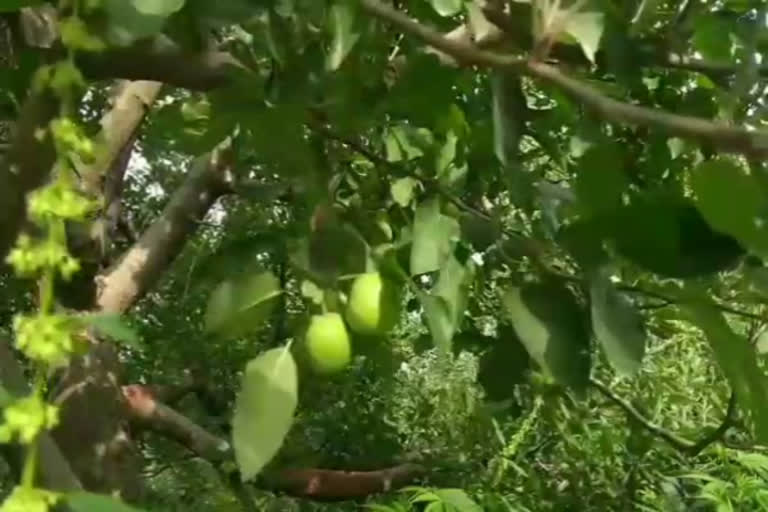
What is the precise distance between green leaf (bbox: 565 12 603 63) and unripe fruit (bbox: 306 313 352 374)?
Result: 0.15m

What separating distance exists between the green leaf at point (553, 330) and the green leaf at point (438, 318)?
0.12ft

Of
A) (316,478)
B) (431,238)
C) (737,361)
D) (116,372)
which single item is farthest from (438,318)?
(316,478)

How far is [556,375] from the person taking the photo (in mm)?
504

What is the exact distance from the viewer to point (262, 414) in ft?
1.57

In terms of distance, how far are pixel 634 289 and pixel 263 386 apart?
152 mm

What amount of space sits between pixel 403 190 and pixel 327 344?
191 mm

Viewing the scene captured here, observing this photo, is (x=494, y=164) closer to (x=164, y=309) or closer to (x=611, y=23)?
(x=611, y=23)

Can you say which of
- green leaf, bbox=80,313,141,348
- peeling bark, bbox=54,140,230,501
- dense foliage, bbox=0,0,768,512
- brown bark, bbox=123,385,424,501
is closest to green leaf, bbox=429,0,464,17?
dense foliage, bbox=0,0,768,512

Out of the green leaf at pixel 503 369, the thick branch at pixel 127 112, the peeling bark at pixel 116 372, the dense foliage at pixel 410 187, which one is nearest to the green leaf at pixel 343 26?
the dense foliage at pixel 410 187

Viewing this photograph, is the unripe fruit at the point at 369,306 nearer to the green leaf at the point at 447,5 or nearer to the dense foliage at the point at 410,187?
the dense foliage at the point at 410,187

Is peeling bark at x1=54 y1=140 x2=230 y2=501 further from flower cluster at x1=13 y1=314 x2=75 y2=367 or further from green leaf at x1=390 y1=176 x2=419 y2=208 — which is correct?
flower cluster at x1=13 y1=314 x2=75 y2=367

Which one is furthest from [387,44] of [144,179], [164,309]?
[144,179]

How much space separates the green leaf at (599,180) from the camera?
48 cm

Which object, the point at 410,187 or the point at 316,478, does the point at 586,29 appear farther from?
the point at 316,478
